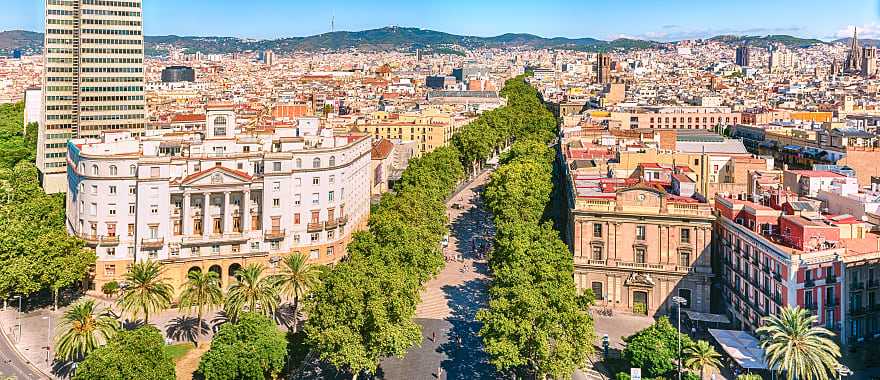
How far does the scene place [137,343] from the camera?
37.9 m

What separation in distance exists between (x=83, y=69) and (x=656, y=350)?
3158 inches

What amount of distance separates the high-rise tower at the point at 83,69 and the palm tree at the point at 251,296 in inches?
2125

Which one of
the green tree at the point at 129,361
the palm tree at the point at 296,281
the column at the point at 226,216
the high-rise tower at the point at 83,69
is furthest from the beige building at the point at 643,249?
the high-rise tower at the point at 83,69

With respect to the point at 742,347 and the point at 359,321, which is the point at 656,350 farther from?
the point at 359,321

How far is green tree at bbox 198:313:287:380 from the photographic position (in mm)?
39188

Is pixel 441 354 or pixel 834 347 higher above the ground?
pixel 834 347

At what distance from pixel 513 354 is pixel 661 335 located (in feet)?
27.7

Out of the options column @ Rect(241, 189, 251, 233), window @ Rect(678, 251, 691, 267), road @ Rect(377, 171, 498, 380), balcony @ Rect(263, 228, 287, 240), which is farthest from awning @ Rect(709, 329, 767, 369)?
column @ Rect(241, 189, 251, 233)

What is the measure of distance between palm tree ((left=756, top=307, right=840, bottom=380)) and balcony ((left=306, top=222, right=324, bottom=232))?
36336mm

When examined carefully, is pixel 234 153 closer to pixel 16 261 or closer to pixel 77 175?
pixel 77 175

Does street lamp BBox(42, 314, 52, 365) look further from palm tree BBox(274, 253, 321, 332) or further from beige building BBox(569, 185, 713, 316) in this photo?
beige building BBox(569, 185, 713, 316)

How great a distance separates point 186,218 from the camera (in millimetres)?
59000

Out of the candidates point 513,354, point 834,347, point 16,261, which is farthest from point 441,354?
point 16,261

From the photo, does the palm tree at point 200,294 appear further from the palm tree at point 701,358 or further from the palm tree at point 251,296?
the palm tree at point 701,358
